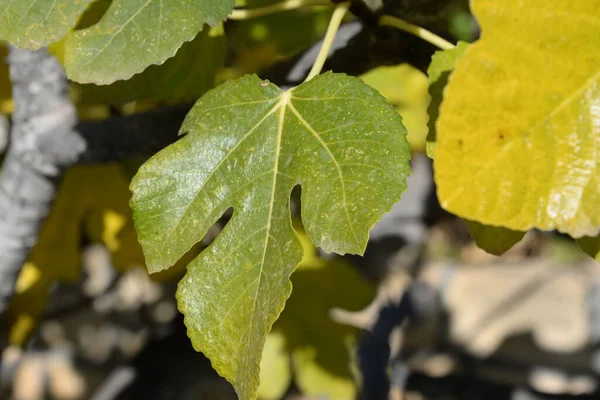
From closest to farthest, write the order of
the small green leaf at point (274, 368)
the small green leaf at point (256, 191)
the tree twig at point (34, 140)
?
the small green leaf at point (256, 191)
the tree twig at point (34, 140)
the small green leaf at point (274, 368)

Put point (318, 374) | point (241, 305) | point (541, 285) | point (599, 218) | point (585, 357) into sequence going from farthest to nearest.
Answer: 1. point (541, 285)
2. point (585, 357)
3. point (318, 374)
4. point (241, 305)
5. point (599, 218)

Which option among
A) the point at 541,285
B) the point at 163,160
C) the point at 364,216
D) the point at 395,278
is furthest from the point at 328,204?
the point at 541,285

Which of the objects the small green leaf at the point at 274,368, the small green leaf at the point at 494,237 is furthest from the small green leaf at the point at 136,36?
the small green leaf at the point at 274,368

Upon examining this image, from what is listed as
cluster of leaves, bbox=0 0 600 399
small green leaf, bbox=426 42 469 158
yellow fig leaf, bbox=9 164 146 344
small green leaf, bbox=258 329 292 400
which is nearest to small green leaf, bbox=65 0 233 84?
cluster of leaves, bbox=0 0 600 399

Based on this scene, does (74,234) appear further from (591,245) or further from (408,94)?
(591,245)

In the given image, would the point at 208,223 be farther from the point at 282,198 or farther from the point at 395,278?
the point at 395,278

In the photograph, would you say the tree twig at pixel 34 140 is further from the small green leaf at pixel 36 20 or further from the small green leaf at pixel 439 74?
the small green leaf at pixel 439 74

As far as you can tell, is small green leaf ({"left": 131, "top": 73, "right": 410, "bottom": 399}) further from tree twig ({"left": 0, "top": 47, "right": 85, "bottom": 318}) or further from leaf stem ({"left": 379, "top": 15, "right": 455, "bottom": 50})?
tree twig ({"left": 0, "top": 47, "right": 85, "bottom": 318})
